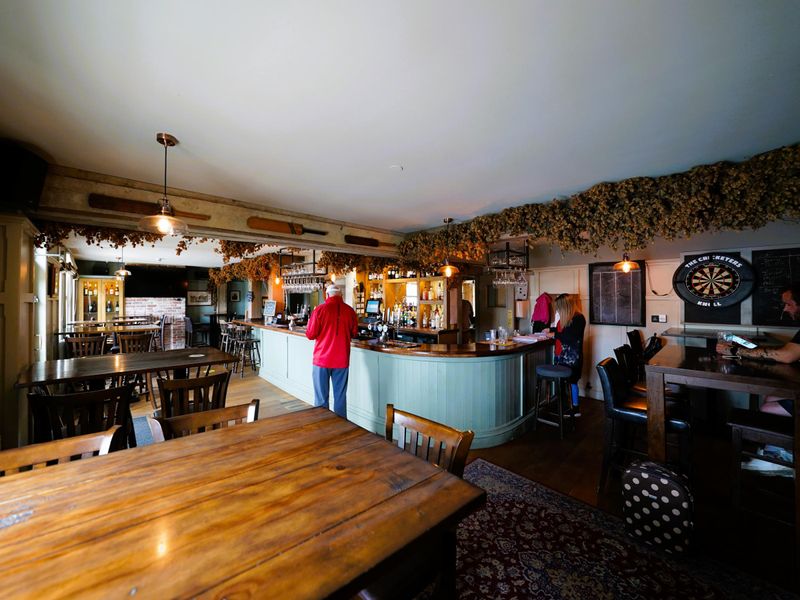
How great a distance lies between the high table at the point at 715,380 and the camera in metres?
1.96

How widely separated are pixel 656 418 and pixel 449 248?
126 inches

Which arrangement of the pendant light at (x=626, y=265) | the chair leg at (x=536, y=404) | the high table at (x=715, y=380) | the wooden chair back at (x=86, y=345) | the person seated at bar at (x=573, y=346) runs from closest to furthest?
the high table at (x=715, y=380) < the chair leg at (x=536, y=404) < the person seated at bar at (x=573, y=346) < the pendant light at (x=626, y=265) < the wooden chair back at (x=86, y=345)

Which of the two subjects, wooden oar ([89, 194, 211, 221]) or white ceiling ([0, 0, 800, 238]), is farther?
wooden oar ([89, 194, 211, 221])

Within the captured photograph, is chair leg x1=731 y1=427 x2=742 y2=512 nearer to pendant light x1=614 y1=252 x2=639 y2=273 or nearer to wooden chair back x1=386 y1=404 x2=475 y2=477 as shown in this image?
wooden chair back x1=386 y1=404 x2=475 y2=477

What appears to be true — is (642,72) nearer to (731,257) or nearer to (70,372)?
(731,257)

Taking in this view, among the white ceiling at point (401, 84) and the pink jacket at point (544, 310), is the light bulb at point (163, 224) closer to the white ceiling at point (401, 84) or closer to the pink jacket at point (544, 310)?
the white ceiling at point (401, 84)

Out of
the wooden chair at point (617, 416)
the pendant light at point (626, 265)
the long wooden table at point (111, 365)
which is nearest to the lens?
the wooden chair at point (617, 416)

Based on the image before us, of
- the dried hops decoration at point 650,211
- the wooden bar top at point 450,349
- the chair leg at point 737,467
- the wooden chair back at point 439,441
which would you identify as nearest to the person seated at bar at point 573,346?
the wooden bar top at point 450,349

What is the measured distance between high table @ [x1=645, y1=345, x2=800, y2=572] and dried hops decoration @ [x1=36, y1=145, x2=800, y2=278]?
112cm

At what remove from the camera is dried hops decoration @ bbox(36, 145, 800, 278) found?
2.49 meters

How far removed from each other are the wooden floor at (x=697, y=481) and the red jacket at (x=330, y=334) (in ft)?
5.05

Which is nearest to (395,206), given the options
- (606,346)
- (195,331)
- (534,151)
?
(534,151)

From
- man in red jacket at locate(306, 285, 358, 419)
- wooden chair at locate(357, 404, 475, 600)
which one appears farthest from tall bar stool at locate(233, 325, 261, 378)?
wooden chair at locate(357, 404, 475, 600)

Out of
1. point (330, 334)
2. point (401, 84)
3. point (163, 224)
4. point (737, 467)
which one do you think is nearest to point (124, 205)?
point (163, 224)
